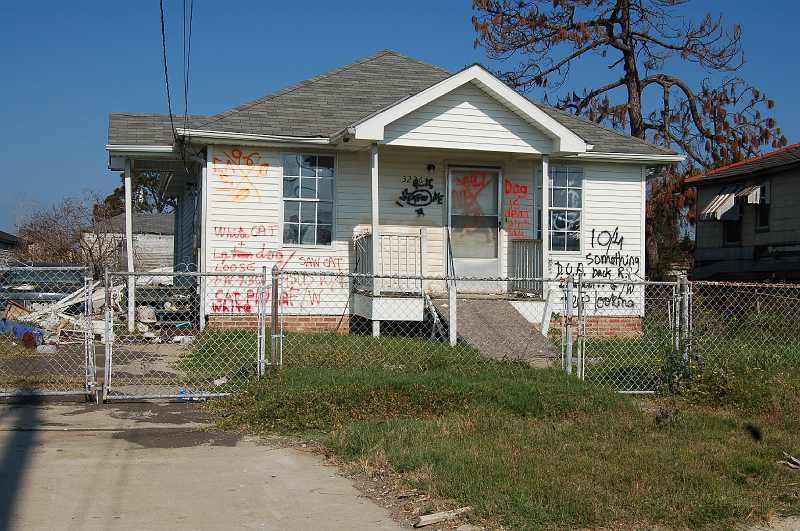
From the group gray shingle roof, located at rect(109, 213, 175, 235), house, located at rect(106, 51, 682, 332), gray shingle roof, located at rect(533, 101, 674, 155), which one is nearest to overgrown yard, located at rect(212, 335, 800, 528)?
house, located at rect(106, 51, 682, 332)

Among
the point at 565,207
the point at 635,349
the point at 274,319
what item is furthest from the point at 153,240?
the point at 274,319

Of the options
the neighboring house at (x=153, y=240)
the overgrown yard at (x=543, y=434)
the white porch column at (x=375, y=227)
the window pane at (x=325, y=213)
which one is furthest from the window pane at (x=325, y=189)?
the neighboring house at (x=153, y=240)

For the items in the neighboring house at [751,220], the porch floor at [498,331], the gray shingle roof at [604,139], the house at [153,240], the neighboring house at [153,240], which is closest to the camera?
the porch floor at [498,331]

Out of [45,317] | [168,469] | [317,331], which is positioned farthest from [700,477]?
[45,317]

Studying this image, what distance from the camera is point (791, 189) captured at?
2288 centimetres

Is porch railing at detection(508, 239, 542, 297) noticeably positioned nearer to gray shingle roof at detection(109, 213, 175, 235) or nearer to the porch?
the porch

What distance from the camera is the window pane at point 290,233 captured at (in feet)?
48.1

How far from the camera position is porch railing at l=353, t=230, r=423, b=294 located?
1404cm

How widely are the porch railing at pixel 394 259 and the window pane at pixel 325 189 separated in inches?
34.8

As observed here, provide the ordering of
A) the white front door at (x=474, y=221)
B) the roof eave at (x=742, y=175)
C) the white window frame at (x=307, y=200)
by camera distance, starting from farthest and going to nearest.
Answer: the roof eave at (x=742, y=175), the white front door at (x=474, y=221), the white window frame at (x=307, y=200)

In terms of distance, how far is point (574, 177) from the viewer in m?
16.0

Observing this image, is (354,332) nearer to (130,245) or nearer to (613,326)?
(130,245)

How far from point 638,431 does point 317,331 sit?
314 inches

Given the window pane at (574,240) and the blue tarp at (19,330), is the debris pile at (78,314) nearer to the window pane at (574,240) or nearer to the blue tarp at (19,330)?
the blue tarp at (19,330)
